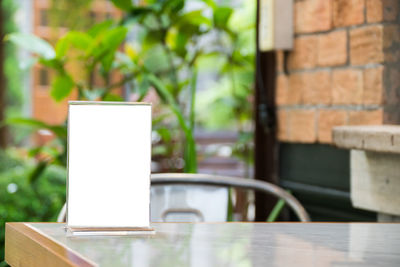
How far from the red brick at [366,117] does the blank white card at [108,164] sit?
101 cm

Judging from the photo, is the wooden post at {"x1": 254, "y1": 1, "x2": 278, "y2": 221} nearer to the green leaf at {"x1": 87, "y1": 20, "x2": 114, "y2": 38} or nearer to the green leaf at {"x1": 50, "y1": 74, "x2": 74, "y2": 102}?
the green leaf at {"x1": 87, "y1": 20, "x2": 114, "y2": 38}

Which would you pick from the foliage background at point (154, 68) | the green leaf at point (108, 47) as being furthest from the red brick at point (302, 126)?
the green leaf at point (108, 47)

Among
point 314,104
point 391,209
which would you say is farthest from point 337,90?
point 391,209

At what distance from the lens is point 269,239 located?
0.69m

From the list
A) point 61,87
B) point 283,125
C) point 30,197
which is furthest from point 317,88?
point 30,197

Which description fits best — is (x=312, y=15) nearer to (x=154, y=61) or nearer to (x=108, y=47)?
(x=108, y=47)

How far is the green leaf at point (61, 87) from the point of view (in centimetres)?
254

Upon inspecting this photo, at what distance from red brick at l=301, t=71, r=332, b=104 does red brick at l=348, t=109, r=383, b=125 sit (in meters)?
0.11

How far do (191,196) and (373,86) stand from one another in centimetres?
53

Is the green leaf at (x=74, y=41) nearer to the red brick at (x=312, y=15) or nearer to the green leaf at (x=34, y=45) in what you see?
the green leaf at (x=34, y=45)

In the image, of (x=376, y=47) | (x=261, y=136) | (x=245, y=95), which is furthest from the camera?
(x=245, y=95)

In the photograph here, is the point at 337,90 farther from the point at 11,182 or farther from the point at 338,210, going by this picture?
the point at 11,182

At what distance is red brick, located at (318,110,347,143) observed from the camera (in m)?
1.75

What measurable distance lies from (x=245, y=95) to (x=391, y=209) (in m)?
2.05
